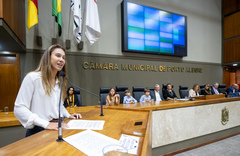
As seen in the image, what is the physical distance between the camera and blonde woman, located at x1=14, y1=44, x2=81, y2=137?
0.99 m

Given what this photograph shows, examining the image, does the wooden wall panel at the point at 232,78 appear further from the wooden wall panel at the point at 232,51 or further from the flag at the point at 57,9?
the flag at the point at 57,9

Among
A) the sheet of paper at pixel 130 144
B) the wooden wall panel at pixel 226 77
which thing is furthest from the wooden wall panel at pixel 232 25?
the sheet of paper at pixel 130 144

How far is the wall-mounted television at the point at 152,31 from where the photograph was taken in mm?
5363

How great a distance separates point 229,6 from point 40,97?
10.7 metres

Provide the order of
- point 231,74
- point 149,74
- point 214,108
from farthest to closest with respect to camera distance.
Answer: point 231,74 < point 149,74 < point 214,108

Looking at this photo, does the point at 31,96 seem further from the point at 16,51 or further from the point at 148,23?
the point at 148,23

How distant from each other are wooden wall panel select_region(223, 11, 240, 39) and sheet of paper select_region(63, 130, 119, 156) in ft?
31.4

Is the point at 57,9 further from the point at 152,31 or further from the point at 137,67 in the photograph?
the point at 152,31

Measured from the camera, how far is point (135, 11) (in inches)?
215

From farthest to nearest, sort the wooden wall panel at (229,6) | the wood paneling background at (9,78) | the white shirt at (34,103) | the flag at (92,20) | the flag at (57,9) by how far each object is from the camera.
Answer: the wooden wall panel at (229,6) < the flag at (92,20) < the wood paneling background at (9,78) < the flag at (57,9) < the white shirt at (34,103)

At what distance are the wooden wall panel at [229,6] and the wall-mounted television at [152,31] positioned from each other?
11.8 feet

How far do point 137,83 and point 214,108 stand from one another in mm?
3057

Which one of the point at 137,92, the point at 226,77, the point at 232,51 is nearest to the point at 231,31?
the point at 232,51

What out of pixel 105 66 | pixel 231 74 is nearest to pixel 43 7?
pixel 105 66
